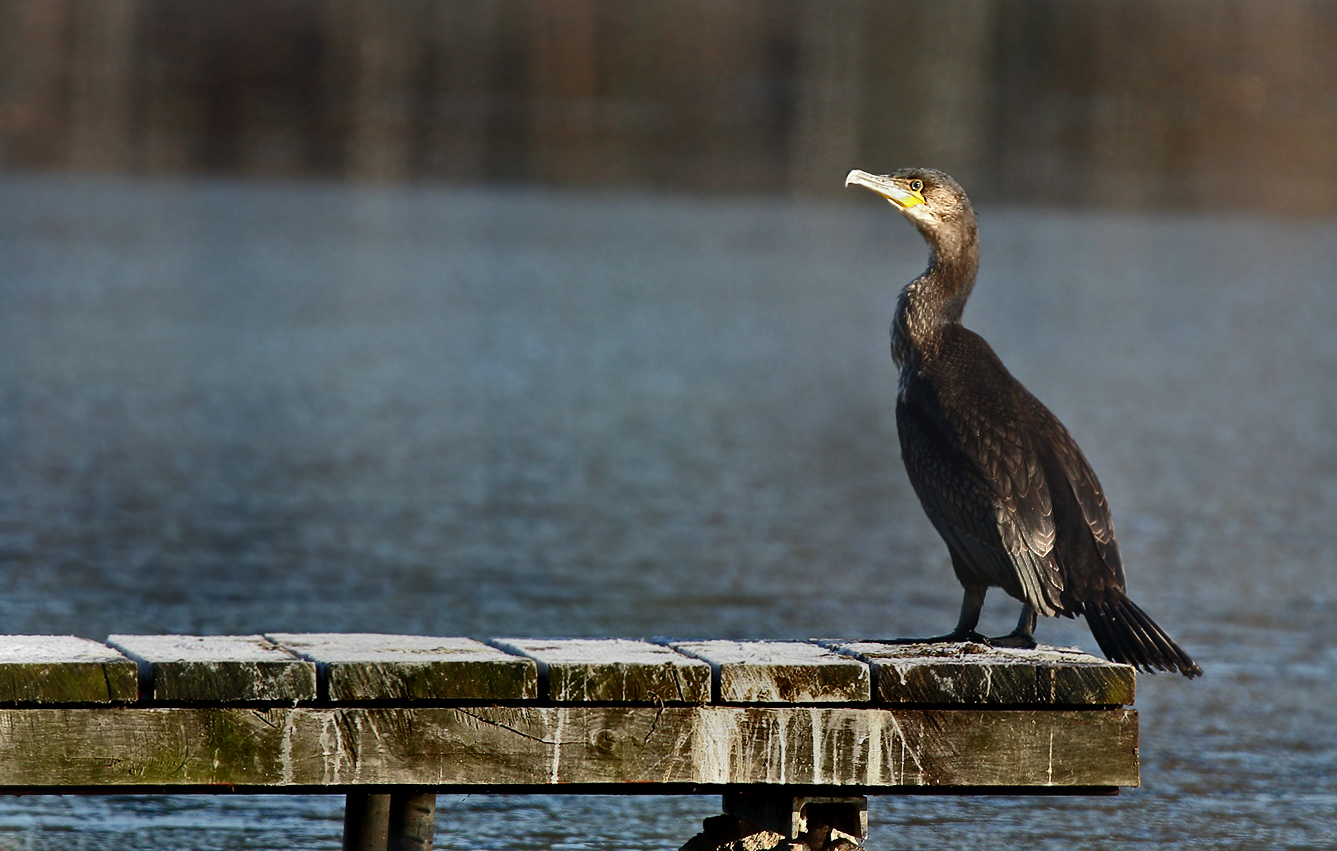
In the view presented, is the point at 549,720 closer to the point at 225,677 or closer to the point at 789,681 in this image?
the point at 789,681

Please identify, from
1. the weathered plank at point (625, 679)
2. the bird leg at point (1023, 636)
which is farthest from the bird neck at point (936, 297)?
the weathered plank at point (625, 679)

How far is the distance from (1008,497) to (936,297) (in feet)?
2.73

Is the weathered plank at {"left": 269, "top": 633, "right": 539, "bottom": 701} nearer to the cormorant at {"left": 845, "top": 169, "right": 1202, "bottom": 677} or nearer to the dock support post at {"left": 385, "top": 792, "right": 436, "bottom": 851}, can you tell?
the dock support post at {"left": 385, "top": 792, "right": 436, "bottom": 851}

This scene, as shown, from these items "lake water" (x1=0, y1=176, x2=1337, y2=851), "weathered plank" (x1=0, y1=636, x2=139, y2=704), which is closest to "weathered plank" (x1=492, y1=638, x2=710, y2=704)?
"weathered plank" (x1=0, y1=636, x2=139, y2=704)

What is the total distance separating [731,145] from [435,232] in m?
32.1

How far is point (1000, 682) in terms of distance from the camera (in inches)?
195

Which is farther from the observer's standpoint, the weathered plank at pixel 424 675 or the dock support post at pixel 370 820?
the dock support post at pixel 370 820

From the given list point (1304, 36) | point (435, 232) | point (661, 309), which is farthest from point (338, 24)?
point (661, 309)

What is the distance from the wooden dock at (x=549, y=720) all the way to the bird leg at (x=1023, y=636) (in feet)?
1.26

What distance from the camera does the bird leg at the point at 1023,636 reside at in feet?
18.1

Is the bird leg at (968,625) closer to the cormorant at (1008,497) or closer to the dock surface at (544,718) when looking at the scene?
the cormorant at (1008,497)

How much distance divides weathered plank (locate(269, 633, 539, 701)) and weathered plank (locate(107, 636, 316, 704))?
0.20ft

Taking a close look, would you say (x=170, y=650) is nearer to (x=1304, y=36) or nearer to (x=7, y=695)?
(x=7, y=695)

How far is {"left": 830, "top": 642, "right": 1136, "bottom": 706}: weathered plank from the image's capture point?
16.2ft
